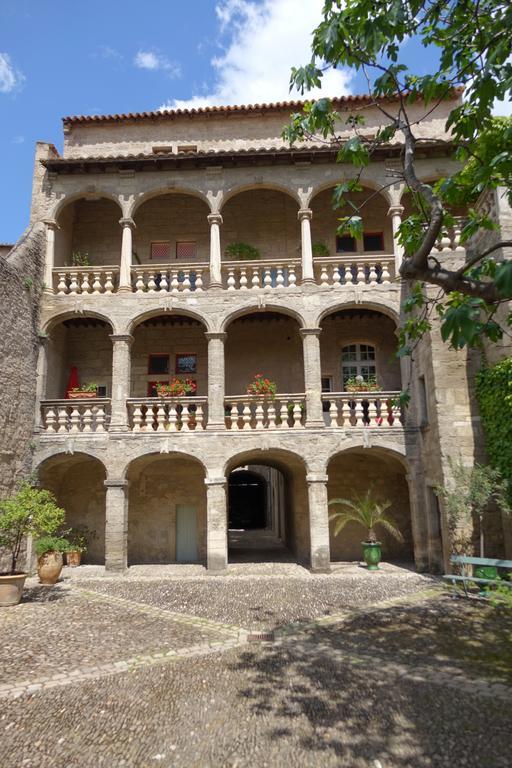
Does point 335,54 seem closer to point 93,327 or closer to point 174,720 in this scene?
point 174,720

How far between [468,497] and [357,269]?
7591 millimetres

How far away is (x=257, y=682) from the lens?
19.4 feet

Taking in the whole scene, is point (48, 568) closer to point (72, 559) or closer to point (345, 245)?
point (72, 559)

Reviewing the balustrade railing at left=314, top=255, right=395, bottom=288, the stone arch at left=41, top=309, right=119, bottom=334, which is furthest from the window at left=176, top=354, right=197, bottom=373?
the balustrade railing at left=314, top=255, right=395, bottom=288

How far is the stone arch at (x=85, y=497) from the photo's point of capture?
15.0 m

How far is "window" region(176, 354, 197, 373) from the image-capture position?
1619cm

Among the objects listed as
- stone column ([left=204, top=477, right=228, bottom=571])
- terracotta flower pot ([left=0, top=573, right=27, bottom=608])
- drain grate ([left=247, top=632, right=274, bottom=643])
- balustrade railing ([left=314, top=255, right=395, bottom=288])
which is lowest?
drain grate ([left=247, top=632, right=274, bottom=643])

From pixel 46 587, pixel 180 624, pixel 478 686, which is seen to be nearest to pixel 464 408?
pixel 478 686

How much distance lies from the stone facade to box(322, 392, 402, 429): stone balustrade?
0.20ft

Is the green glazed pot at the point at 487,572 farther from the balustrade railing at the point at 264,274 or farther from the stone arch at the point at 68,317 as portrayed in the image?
the stone arch at the point at 68,317

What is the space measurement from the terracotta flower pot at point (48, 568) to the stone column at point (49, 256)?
7817 millimetres

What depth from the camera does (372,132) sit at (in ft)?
57.2

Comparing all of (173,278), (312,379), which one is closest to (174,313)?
(173,278)

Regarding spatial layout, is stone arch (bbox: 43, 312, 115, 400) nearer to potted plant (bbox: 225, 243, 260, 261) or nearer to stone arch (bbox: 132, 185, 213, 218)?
stone arch (bbox: 132, 185, 213, 218)
